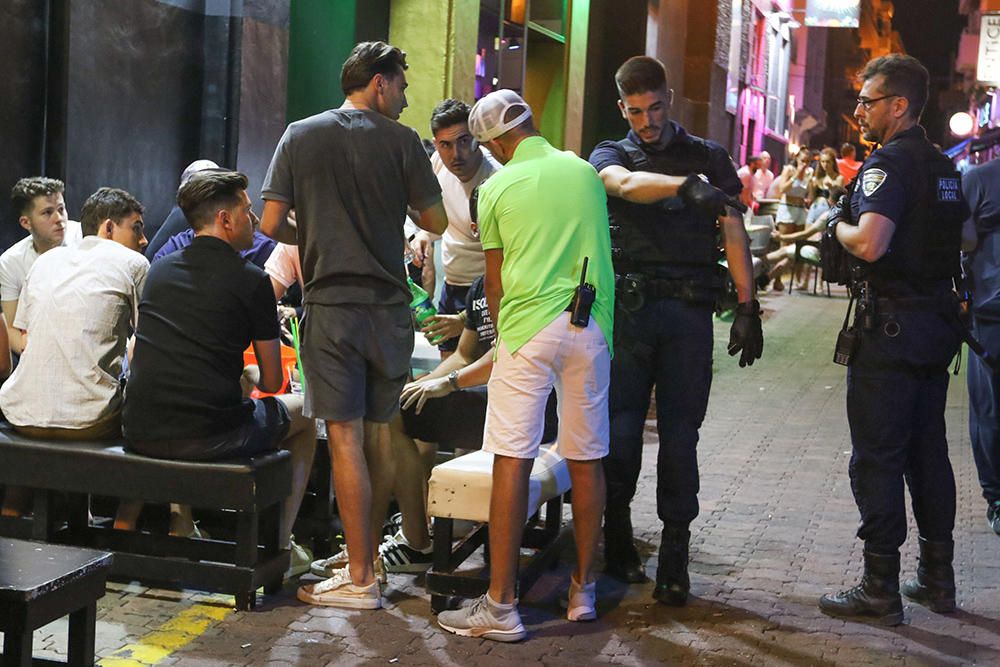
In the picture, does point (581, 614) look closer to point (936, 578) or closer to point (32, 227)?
point (936, 578)

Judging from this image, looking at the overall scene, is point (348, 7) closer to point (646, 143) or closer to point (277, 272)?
point (277, 272)

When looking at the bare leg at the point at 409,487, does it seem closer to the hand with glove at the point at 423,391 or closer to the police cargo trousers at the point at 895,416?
the hand with glove at the point at 423,391

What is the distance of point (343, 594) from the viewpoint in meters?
5.32

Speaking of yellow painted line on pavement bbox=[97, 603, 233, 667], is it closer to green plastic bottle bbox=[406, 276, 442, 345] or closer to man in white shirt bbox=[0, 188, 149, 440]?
man in white shirt bbox=[0, 188, 149, 440]

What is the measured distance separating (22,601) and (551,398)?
328 centimetres

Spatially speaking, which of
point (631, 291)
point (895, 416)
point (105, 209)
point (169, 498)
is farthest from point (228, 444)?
point (895, 416)

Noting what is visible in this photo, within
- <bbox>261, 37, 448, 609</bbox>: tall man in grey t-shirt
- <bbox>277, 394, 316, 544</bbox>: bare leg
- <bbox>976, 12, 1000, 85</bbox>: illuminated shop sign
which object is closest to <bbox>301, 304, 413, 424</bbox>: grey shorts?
<bbox>261, 37, 448, 609</bbox>: tall man in grey t-shirt

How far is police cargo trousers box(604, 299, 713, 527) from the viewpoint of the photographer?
5.54 meters

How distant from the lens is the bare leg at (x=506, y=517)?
4957 mm

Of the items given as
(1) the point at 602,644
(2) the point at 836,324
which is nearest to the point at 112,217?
(1) the point at 602,644

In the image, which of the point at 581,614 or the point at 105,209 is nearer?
the point at 581,614

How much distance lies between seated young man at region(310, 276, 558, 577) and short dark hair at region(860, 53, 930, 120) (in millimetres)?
1906

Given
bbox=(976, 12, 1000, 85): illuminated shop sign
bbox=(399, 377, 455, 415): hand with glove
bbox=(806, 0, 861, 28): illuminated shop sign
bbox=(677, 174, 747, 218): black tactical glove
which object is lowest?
bbox=(399, 377, 455, 415): hand with glove

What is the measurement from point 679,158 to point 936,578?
2.05 m
